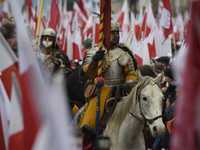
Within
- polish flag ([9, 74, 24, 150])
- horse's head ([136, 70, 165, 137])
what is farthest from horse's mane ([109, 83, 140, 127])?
polish flag ([9, 74, 24, 150])

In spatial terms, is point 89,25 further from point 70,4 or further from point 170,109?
point 70,4

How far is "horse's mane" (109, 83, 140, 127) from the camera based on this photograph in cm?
461

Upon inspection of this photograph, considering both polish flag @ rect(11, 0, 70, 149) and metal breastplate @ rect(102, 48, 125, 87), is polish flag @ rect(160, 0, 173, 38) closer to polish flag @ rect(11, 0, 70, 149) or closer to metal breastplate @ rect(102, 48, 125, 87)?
metal breastplate @ rect(102, 48, 125, 87)

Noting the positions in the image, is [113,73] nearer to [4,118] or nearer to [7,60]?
[4,118]

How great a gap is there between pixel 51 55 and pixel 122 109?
341 cm

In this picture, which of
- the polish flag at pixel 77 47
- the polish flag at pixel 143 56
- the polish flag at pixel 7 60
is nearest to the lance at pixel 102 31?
the polish flag at pixel 7 60

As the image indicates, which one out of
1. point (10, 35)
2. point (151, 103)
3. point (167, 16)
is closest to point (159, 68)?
point (167, 16)

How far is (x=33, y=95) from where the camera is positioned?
181 cm

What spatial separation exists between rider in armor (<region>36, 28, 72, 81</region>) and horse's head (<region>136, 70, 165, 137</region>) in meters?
3.47


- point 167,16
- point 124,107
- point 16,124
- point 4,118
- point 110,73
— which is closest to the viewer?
point 16,124

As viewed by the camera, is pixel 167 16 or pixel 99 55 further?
pixel 167 16

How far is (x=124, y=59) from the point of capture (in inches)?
204

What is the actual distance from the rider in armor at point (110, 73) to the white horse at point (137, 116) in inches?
11.4

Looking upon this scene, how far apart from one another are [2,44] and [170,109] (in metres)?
3.60
